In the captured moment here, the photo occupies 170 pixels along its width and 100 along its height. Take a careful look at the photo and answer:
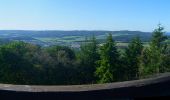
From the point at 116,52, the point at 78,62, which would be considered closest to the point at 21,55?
the point at 78,62

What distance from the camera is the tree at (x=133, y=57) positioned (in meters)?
56.2

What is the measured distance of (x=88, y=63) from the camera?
60031mm

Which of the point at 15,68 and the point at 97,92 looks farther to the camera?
the point at 15,68

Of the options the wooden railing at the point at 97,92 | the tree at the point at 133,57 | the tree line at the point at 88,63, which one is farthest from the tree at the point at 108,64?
the wooden railing at the point at 97,92

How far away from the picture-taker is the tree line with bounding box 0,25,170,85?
167 ft

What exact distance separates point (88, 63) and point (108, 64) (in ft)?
27.1

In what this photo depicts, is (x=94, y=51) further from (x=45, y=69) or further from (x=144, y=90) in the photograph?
(x=144, y=90)

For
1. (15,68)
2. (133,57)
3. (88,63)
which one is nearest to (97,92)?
(15,68)

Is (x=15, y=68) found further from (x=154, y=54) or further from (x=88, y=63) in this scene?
(x=154, y=54)

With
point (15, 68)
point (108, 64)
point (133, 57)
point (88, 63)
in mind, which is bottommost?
point (88, 63)

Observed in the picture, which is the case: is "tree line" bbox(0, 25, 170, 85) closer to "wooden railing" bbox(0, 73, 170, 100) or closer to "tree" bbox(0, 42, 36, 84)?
"tree" bbox(0, 42, 36, 84)

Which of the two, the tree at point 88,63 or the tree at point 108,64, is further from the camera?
the tree at point 88,63

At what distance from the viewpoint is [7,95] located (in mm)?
2527

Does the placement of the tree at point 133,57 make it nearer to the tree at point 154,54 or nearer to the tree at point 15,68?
the tree at point 154,54
